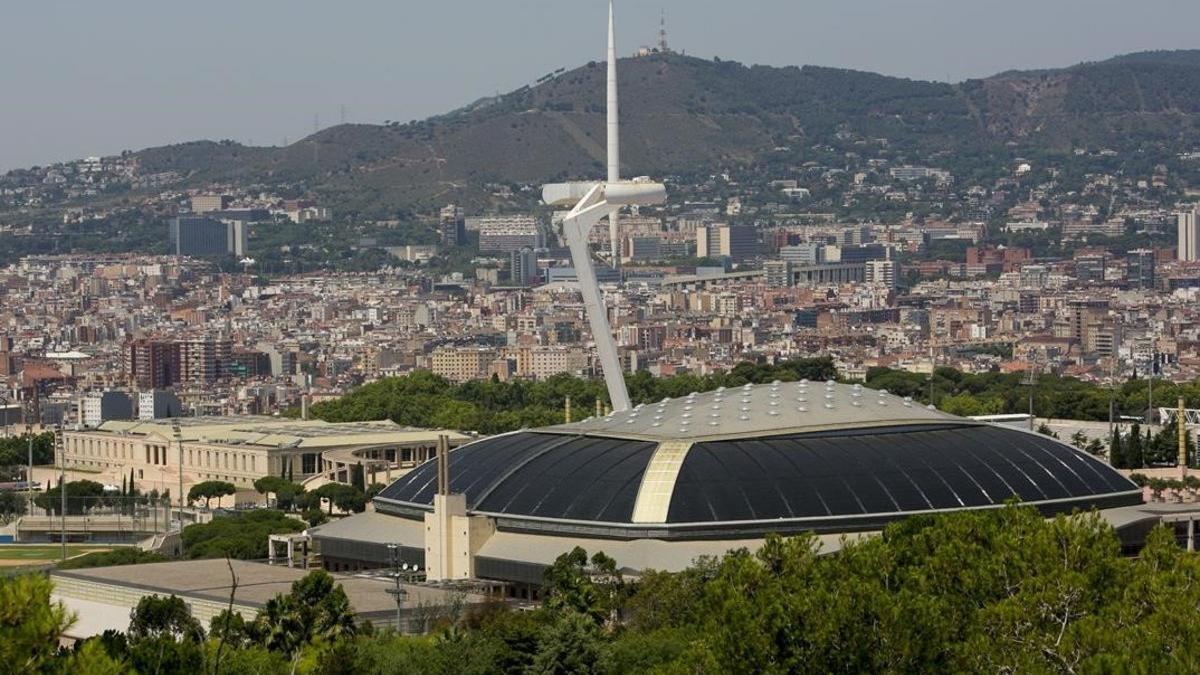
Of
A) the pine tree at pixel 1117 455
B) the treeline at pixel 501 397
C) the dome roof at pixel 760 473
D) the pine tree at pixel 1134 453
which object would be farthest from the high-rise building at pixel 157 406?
the dome roof at pixel 760 473

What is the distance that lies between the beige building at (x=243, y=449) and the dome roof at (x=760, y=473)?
29667 millimetres

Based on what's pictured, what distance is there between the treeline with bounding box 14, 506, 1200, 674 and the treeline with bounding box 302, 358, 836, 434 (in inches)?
2683

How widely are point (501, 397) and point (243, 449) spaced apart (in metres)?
32.4

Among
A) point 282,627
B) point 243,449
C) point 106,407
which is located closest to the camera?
point 282,627

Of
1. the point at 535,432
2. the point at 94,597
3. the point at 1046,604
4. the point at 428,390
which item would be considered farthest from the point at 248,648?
the point at 428,390

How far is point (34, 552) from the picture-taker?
76.8 m

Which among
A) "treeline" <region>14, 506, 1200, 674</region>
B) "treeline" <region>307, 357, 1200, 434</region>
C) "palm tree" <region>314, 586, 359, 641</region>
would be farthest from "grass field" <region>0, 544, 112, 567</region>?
"treeline" <region>307, 357, 1200, 434</region>

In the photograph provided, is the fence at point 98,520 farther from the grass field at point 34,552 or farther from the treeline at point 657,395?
the treeline at point 657,395

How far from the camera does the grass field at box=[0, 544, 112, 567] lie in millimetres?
73131

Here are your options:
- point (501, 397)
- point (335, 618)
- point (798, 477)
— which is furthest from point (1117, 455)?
point (501, 397)

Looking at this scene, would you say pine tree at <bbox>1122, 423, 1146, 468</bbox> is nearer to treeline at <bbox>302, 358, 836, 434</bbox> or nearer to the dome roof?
the dome roof

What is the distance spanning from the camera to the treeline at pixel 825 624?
3459cm

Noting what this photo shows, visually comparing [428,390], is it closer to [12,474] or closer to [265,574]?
[12,474]

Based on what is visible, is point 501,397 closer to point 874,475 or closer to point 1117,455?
point 1117,455
